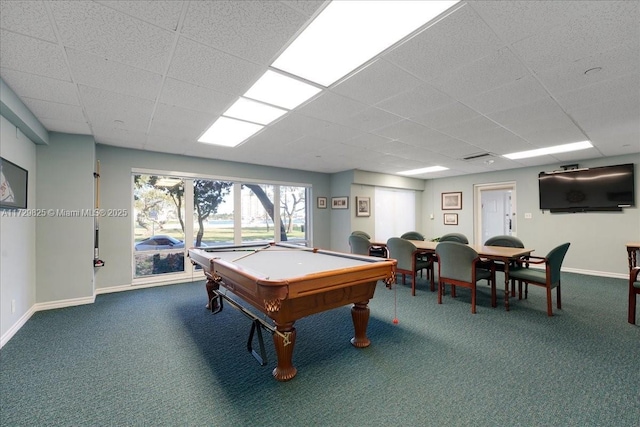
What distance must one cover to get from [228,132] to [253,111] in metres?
0.91

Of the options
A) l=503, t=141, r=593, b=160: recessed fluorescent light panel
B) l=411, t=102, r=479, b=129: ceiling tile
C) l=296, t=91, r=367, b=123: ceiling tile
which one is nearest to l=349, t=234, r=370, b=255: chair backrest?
l=411, t=102, r=479, b=129: ceiling tile

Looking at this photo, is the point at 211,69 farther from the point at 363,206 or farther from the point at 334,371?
the point at 363,206

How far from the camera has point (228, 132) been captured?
3.79 meters

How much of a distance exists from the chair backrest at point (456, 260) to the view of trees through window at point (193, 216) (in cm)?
375

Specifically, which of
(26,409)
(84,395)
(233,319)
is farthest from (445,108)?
(26,409)

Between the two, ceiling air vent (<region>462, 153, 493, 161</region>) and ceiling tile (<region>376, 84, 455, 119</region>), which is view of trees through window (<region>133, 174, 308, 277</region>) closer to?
ceiling tile (<region>376, 84, 455, 119</region>)

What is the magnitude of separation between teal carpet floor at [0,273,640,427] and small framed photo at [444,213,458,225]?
14.6 ft

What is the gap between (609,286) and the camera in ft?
15.0

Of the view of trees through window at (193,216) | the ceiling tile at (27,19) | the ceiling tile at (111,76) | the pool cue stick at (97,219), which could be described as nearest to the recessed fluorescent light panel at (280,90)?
the ceiling tile at (111,76)

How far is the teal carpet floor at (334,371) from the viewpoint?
167 cm

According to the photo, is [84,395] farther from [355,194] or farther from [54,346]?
[355,194]

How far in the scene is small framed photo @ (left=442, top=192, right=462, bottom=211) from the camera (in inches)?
302

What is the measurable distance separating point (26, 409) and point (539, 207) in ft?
27.2

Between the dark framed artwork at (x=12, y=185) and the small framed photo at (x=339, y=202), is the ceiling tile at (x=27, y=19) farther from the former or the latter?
the small framed photo at (x=339, y=202)
